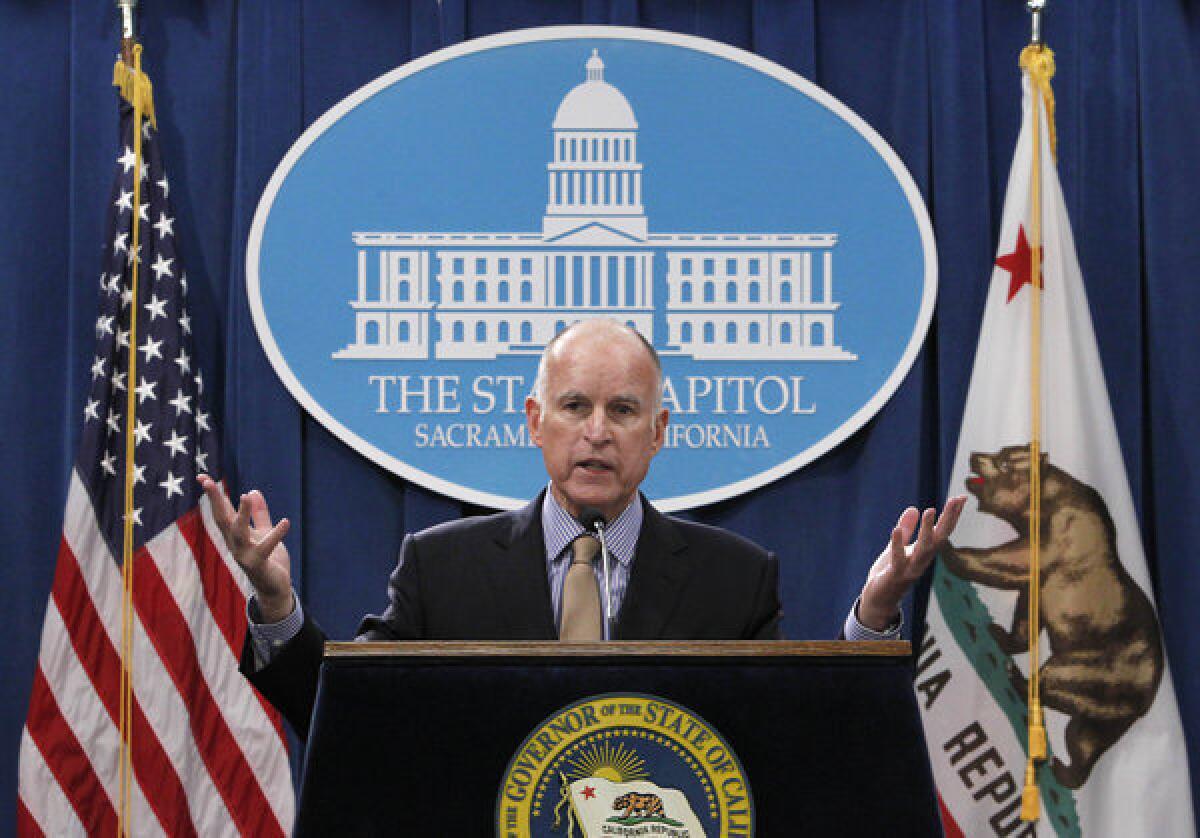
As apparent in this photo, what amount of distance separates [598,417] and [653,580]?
0.29 meters

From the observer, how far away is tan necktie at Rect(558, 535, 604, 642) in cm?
235

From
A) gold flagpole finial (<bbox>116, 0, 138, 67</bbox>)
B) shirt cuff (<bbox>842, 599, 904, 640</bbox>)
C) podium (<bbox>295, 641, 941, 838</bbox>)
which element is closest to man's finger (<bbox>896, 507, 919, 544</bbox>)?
shirt cuff (<bbox>842, 599, 904, 640</bbox>)

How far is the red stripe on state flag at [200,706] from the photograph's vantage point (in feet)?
12.3

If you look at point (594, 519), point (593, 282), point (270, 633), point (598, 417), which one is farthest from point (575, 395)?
point (593, 282)

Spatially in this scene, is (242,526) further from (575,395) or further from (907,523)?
(907,523)

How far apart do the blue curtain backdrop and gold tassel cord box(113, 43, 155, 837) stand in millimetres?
204

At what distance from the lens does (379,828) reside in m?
1.64

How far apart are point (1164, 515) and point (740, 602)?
6.40ft

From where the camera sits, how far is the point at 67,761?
3.71 m

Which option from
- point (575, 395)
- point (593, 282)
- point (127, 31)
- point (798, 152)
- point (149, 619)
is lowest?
point (149, 619)

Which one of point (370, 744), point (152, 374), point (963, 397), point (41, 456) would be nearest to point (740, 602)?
point (370, 744)

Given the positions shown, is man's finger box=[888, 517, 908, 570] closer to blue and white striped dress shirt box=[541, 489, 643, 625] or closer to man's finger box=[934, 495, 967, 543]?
man's finger box=[934, 495, 967, 543]

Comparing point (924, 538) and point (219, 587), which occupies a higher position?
point (924, 538)

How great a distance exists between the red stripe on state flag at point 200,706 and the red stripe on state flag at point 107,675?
102 mm
